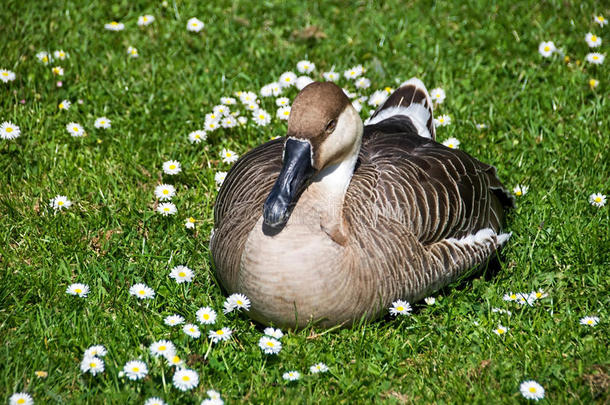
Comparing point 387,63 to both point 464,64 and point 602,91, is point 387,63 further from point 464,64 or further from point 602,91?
point 602,91

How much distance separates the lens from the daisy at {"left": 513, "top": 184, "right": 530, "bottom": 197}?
556cm

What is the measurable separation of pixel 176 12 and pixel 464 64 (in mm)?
2845

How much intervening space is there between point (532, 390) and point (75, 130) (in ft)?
13.0

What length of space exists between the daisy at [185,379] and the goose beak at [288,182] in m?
0.85

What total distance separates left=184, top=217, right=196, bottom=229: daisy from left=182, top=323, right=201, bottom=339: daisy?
1175 mm

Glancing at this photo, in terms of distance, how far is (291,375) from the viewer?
154 inches

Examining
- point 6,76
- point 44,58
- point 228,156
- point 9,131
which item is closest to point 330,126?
point 228,156

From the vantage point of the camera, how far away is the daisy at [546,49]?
6.90 meters

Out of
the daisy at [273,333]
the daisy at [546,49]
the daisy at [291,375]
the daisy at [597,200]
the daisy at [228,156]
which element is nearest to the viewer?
the daisy at [291,375]

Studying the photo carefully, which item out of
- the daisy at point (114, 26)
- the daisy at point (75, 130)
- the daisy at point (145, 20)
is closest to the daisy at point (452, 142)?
the daisy at point (75, 130)

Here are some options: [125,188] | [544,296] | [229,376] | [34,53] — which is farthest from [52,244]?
[544,296]


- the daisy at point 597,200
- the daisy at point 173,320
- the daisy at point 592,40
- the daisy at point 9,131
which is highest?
the daisy at point 9,131

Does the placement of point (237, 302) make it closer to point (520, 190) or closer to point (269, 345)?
point (269, 345)

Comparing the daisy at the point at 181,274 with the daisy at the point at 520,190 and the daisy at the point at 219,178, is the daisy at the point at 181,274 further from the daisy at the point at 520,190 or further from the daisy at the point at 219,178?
the daisy at the point at 520,190
